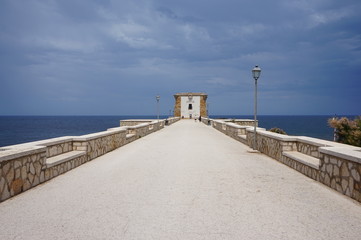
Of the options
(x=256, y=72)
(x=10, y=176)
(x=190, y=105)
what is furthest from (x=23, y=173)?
(x=190, y=105)

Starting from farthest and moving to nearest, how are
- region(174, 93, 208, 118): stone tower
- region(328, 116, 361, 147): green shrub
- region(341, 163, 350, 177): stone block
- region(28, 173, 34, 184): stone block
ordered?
region(174, 93, 208, 118): stone tower < region(328, 116, 361, 147): green shrub < region(28, 173, 34, 184): stone block < region(341, 163, 350, 177): stone block

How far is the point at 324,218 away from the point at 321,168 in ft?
8.37

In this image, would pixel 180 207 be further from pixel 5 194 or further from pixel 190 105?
pixel 190 105

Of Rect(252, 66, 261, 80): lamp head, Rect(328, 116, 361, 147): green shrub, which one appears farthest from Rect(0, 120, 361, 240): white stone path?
Rect(328, 116, 361, 147): green shrub

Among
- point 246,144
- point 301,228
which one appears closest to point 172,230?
point 301,228

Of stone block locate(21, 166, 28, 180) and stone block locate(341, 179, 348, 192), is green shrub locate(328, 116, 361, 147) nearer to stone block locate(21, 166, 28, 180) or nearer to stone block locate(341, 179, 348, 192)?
stone block locate(341, 179, 348, 192)

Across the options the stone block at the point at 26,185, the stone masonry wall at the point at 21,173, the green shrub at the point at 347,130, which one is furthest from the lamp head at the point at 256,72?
the stone block at the point at 26,185

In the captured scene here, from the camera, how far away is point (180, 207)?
523cm

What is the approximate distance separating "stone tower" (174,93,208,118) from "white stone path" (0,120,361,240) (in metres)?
62.3

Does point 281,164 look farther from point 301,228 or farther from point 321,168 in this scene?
point 301,228

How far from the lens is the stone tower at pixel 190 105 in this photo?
70688mm

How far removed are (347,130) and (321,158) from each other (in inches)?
415

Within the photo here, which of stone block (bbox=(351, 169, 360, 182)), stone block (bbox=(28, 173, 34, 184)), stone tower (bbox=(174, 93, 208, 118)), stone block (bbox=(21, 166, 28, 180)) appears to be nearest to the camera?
stone block (bbox=(351, 169, 360, 182))

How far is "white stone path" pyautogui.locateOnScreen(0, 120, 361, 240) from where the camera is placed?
4.21 meters
